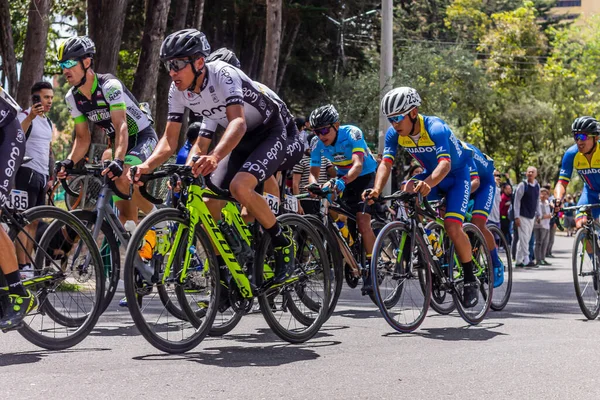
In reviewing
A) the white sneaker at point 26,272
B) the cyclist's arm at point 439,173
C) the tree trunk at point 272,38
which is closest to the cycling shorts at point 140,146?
the white sneaker at point 26,272

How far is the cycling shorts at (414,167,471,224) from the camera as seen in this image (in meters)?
9.05

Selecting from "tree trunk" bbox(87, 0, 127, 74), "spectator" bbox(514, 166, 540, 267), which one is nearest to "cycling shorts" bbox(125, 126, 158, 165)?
"tree trunk" bbox(87, 0, 127, 74)

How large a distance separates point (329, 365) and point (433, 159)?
3.19 meters

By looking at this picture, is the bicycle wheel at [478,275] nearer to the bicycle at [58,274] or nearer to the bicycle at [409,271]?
the bicycle at [409,271]

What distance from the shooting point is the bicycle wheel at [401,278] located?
8.11 m

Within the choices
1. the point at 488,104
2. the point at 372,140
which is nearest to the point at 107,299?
the point at 372,140

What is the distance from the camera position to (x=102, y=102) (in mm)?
8219

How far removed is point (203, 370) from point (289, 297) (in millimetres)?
1542

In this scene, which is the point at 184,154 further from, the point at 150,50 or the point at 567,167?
the point at 150,50

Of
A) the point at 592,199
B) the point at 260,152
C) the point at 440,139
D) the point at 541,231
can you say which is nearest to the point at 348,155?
the point at 440,139

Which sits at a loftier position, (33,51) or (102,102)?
(33,51)

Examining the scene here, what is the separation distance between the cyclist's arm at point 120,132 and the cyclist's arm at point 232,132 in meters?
1.28

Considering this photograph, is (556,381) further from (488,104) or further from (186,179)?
(488,104)

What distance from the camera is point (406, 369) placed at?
634 centimetres
